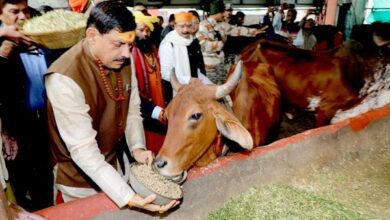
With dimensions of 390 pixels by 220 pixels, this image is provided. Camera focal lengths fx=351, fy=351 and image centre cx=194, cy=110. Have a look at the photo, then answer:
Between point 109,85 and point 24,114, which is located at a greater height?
point 109,85

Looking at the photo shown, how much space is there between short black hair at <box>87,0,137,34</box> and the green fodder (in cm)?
135

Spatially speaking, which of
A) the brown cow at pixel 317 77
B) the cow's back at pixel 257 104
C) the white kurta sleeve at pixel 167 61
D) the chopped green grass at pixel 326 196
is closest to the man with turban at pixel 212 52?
the brown cow at pixel 317 77

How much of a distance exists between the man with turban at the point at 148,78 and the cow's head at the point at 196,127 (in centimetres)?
54

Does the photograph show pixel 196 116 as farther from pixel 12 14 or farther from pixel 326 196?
pixel 12 14

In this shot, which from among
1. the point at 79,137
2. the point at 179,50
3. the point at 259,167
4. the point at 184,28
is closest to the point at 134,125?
the point at 79,137

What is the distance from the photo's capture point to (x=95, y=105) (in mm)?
1958

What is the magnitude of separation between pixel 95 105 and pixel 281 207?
4.70 ft

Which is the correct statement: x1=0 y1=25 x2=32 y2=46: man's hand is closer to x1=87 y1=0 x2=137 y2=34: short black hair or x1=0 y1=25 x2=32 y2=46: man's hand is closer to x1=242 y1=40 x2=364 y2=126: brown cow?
x1=87 y1=0 x2=137 y2=34: short black hair

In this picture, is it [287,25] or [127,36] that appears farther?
[287,25]

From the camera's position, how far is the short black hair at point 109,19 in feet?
5.85

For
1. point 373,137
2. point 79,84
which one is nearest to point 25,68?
point 79,84

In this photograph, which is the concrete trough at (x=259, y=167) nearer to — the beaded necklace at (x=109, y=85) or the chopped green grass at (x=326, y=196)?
the chopped green grass at (x=326, y=196)

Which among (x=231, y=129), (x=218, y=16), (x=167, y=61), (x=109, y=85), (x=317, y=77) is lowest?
(x=317, y=77)

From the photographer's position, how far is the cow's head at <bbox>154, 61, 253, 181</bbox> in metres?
2.43
